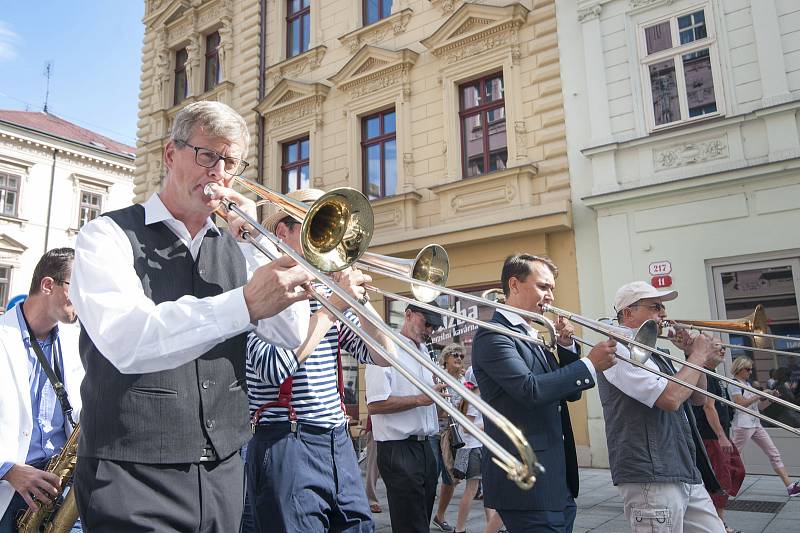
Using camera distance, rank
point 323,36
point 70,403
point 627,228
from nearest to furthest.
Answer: point 70,403 < point 627,228 < point 323,36

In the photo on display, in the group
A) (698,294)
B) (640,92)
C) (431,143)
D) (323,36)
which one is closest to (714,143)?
(640,92)

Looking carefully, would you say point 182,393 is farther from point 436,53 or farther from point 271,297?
point 436,53

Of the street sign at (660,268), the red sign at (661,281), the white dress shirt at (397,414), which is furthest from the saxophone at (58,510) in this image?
the street sign at (660,268)

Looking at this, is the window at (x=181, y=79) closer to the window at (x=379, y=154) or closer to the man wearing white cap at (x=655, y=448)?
the window at (x=379, y=154)

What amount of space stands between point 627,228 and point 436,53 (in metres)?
4.95

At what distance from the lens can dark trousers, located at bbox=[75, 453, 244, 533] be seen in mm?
1599

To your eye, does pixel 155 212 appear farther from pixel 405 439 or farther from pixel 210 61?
pixel 210 61

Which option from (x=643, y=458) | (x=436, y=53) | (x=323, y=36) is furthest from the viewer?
(x=323, y=36)

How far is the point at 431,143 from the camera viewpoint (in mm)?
11211

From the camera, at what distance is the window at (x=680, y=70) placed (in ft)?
29.1

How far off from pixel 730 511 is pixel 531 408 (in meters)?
4.66

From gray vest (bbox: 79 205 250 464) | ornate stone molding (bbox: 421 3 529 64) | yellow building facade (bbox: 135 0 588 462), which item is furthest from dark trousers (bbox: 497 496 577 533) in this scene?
ornate stone molding (bbox: 421 3 529 64)

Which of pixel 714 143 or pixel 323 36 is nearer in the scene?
pixel 714 143

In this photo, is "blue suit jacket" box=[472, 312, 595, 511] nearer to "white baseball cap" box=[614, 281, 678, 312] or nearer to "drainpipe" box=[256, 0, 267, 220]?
"white baseball cap" box=[614, 281, 678, 312]
